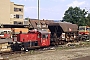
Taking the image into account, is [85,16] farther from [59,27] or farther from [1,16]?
[59,27]

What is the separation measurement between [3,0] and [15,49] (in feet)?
213

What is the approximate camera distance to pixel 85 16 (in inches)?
4540

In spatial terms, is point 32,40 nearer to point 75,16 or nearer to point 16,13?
point 16,13

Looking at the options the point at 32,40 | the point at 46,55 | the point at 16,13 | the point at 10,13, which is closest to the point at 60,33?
the point at 32,40

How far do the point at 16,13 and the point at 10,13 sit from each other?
7.41 m

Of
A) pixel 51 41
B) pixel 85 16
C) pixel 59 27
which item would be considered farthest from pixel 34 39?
pixel 85 16

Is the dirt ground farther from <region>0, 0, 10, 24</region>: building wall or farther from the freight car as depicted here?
<region>0, 0, 10, 24</region>: building wall

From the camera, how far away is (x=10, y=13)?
94562 millimetres

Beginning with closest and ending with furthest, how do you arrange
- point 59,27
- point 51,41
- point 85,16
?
1. point 51,41
2. point 59,27
3. point 85,16

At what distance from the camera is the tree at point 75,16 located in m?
105

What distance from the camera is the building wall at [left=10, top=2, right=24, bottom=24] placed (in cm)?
9800

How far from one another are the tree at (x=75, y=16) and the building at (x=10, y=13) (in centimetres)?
2041

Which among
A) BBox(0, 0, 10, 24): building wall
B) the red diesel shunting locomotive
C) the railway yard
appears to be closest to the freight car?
the red diesel shunting locomotive

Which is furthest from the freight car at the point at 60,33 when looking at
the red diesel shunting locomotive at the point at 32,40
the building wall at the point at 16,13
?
the building wall at the point at 16,13
